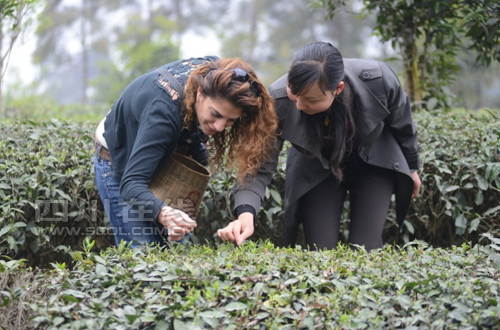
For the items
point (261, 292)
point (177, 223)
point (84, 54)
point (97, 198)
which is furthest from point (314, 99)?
point (84, 54)

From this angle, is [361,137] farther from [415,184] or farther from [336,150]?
[415,184]

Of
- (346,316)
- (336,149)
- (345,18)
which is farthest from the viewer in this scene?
(345,18)

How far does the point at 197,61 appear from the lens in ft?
10.5

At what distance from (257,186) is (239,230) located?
370mm

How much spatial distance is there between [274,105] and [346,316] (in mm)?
1346

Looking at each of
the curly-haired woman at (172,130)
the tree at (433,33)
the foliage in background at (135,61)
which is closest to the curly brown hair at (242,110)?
the curly-haired woman at (172,130)

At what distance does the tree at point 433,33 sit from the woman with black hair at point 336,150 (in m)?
2.55

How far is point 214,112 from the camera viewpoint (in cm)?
295

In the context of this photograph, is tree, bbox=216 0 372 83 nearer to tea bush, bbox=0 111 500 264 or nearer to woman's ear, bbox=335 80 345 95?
tea bush, bbox=0 111 500 264

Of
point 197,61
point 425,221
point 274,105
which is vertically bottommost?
point 425,221

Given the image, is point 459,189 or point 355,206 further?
point 459,189

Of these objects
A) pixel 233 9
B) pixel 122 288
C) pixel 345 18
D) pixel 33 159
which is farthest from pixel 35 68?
pixel 122 288

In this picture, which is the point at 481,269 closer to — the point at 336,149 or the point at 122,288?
the point at 336,149

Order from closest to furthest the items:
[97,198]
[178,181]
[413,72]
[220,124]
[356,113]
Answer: [220,124] < [178,181] < [356,113] < [97,198] < [413,72]
